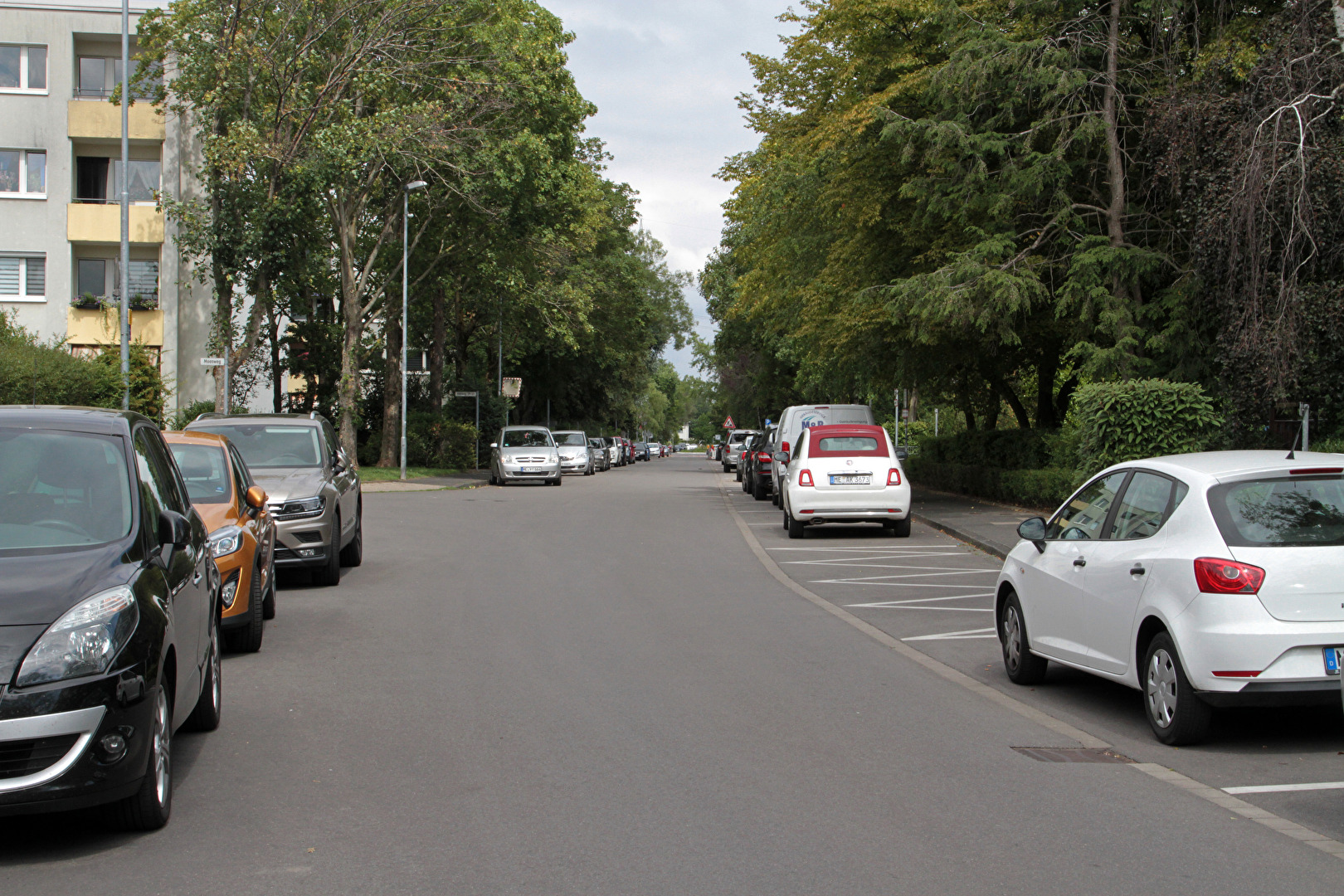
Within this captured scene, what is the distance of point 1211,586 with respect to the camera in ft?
20.8

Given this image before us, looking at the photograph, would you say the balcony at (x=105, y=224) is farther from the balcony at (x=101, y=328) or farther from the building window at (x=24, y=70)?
the building window at (x=24, y=70)

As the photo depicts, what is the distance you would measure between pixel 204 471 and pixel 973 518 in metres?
14.7

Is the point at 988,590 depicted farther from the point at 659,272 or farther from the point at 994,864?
the point at 659,272

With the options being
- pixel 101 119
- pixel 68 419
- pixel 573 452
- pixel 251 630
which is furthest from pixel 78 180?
pixel 68 419

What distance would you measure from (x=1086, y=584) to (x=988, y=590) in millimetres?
6253

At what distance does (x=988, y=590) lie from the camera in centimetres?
1359

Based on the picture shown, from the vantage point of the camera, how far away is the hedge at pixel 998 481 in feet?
71.3

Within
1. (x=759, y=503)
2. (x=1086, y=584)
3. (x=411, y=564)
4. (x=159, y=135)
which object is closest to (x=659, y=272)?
(x=159, y=135)

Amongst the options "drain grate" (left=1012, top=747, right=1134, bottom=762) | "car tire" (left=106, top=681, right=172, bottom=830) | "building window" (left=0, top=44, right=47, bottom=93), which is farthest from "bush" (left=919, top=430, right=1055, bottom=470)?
"building window" (left=0, top=44, right=47, bottom=93)

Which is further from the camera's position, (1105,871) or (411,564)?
(411,564)

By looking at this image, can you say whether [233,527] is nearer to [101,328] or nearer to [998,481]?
[998,481]

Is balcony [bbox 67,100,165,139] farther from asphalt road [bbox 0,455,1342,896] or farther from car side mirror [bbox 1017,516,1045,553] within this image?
car side mirror [bbox 1017,516,1045,553]

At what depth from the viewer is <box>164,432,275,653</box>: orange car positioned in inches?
361

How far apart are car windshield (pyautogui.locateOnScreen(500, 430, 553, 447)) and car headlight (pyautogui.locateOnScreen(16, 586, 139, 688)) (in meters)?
34.4
